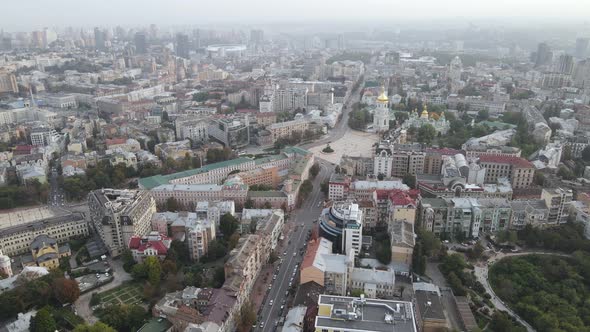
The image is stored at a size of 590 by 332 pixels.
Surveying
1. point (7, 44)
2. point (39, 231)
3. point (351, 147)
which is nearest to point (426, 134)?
point (351, 147)

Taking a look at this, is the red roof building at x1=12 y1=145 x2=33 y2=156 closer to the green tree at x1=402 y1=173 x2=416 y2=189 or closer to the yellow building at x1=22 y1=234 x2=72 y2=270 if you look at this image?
the yellow building at x1=22 y1=234 x2=72 y2=270

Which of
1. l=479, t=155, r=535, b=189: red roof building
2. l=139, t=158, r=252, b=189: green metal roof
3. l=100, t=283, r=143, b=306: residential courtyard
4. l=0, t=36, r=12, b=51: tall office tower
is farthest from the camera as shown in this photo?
l=0, t=36, r=12, b=51: tall office tower

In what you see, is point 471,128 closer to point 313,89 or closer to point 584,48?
point 313,89

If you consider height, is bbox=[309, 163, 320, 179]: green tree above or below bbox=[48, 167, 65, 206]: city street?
above

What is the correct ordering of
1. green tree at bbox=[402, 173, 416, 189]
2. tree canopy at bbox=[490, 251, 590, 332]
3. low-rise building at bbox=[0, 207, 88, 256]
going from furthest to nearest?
green tree at bbox=[402, 173, 416, 189]
low-rise building at bbox=[0, 207, 88, 256]
tree canopy at bbox=[490, 251, 590, 332]

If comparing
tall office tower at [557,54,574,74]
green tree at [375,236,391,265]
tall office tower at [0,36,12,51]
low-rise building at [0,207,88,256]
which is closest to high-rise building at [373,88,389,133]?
green tree at [375,236,391,265]

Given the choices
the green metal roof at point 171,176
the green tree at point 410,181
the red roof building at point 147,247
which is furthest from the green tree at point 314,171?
the red roof building at point 147,247

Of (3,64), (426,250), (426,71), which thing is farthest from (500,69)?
(3,64)
